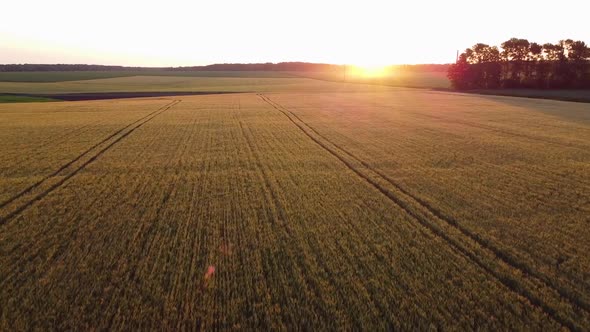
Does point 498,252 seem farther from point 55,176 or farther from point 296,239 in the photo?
point 55,176

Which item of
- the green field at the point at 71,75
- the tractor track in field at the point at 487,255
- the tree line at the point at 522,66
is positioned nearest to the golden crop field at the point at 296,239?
the tractor track in field at the point at 487,255

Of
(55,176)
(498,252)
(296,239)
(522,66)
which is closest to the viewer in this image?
(498,252)

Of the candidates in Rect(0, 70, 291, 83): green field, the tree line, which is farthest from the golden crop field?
Rect(0, 70, 291, 83): green field

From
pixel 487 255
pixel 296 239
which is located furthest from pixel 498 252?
pixel 296 239

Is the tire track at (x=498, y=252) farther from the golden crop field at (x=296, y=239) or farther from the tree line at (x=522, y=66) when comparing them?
the tree line at (x=522, y=66)

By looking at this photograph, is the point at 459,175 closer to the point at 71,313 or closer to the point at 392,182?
the point at 392,182

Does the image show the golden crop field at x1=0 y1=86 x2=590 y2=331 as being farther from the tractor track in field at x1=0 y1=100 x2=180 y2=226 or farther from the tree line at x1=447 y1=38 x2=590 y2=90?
the tree line at x1=447 y1=38 x2=590 y2=90

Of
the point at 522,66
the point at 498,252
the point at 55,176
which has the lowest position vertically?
the point at 498,252
